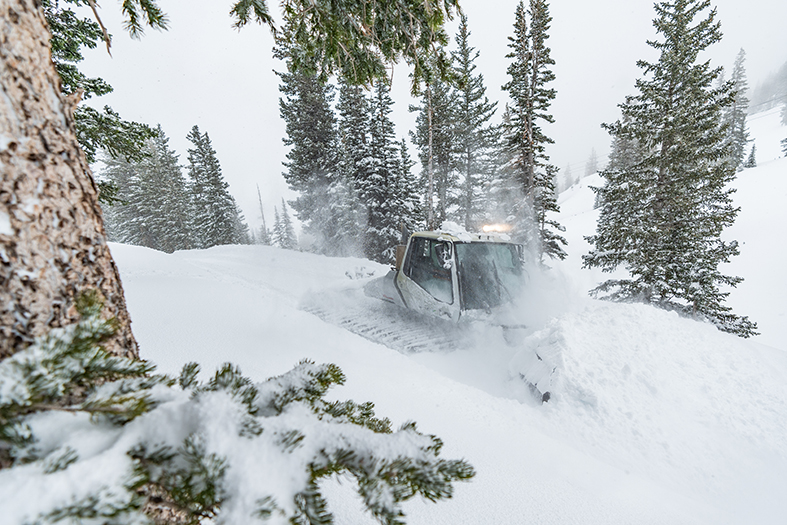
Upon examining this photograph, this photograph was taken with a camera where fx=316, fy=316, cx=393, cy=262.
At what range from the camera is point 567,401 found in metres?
4.25

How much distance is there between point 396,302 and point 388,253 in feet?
40.5

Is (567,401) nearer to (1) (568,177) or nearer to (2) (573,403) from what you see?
(2) (573,403)

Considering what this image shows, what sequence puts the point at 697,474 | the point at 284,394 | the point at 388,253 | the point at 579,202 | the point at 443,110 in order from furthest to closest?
the point at 579,202 → the point at 443,110 → the point at 388,253 → the point at 697,474 → the point at 284,394

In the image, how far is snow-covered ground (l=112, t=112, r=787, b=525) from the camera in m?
2.52

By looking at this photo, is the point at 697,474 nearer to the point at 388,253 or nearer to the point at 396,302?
the point at 396,302

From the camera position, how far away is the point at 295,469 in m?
0.86

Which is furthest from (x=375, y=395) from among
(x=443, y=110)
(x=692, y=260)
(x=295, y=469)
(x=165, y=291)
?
(x=443, y=110)

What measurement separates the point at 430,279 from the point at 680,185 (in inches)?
431

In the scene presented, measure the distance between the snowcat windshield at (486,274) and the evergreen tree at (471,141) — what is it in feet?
60.5

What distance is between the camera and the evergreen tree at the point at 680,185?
1094 centimetres

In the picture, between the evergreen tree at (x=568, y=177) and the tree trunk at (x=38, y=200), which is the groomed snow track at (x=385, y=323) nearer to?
the tree trunk at (x=38, y=200)

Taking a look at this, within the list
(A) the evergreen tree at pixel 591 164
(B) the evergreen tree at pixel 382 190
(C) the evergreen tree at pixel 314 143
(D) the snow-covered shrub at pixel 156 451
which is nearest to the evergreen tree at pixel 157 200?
(C) the evergreen tree at pixel 314 143

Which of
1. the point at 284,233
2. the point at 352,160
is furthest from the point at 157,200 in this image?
the point at 284,233

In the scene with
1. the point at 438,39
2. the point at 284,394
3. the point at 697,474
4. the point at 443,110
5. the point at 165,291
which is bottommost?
the point at 697,474
